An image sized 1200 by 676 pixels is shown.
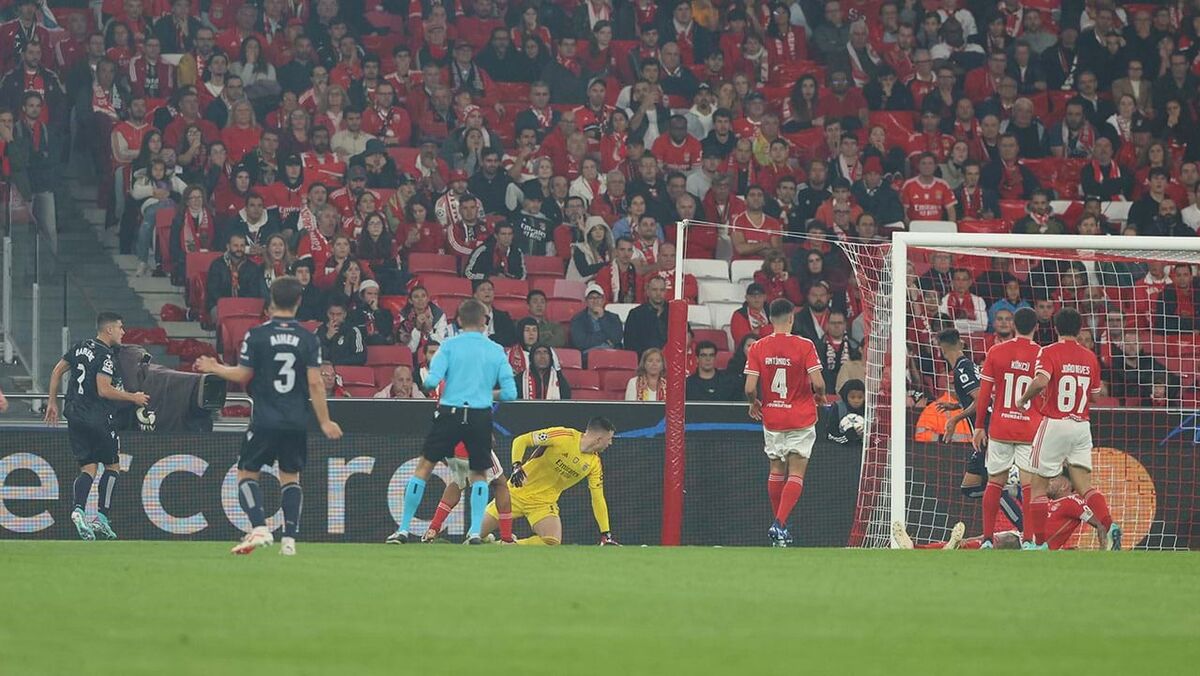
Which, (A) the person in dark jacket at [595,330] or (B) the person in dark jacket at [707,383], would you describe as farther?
(A) the person in dark jacket at [595,330]

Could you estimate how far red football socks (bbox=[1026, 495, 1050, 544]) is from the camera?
45.6 ft

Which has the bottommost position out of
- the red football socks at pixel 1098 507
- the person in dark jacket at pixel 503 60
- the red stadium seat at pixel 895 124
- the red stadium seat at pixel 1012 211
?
the red football socks at pixel 1098 507

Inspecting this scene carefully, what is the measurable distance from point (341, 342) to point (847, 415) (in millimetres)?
5490

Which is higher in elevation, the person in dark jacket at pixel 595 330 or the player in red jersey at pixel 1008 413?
the person in dark jacket at pixel 595 330

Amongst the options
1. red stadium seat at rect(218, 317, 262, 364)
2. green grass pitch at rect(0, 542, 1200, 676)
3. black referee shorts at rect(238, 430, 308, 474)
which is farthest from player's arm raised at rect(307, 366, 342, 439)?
red stadium seat at rect(218, 317, 262, 364)

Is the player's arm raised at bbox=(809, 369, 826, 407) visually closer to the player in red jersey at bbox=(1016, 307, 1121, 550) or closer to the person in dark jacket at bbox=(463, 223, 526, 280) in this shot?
the player in red jersey at bbox=(1016, 307, 1121, 550)

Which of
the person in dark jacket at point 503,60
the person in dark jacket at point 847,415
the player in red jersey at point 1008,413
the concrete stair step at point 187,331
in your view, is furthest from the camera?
the person in dark jacket at point 503,60

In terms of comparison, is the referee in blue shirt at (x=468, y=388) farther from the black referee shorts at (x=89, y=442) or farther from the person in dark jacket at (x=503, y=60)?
the person in dark jacket at (x=503, y=60)

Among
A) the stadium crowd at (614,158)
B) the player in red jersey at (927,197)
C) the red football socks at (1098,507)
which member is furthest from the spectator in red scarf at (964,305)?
the red football socks at (1098,507)

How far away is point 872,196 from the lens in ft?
70.7

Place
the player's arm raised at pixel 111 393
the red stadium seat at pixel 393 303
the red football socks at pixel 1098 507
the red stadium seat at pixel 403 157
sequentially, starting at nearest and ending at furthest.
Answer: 1. the red football socks at pixel 1098 507
2. the player's arm raised at pixel 111 393
3. the red stadium seat at pixel 393 303
4. the red stadium seat at pixel 403 157

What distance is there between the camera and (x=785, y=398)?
46.6ft

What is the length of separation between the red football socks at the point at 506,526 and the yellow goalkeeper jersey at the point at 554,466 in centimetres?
44

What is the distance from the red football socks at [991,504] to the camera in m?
13.9
